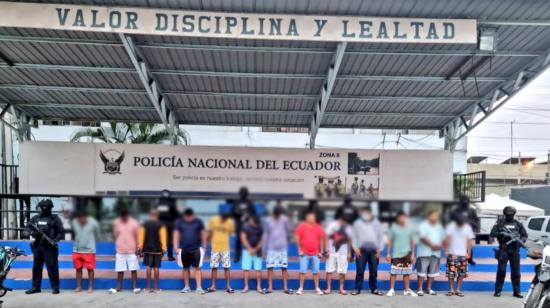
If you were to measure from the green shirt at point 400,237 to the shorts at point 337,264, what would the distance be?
11.1ft

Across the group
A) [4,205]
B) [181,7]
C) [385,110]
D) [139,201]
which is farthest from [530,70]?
[4,205]

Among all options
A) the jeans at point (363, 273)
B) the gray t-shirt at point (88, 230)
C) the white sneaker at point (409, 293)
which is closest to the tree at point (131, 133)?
the jeans at point (363, 273)

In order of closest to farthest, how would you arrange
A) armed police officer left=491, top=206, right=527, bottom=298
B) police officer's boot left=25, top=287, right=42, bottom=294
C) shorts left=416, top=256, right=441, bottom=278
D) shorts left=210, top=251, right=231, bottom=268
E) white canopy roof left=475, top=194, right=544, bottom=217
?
shorts left=416, top=256, right=441, bottom=278 → shorts left=210, top=251, right=231, bottom=268 → police officer's boot left=25, top=287, right=42, bottom=294 → armed police officer left=491, top=206, right=527, bottom=298 → white canopy roof left=475, top=194, right=544, bottom=217

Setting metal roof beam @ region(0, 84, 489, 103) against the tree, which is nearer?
metal roof beam @ region(0, 84, 489, 103)

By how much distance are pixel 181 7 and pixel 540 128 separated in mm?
22634

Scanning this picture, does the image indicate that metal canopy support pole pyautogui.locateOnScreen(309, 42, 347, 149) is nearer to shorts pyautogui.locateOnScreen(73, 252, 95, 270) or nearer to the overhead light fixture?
the overhead light fixture

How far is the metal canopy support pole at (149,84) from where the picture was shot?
7213mm

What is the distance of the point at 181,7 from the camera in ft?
21.1

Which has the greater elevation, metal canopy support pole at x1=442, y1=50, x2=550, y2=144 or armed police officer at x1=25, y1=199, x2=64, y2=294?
metal canopy support pole at x1=442, y1=50, x2=550, y2=144

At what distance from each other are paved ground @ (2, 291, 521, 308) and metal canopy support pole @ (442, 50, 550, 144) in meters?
3.84

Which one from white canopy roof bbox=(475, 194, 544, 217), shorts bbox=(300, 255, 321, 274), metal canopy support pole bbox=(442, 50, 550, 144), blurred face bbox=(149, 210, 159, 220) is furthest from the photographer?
white canopy roof bbox=(475, 194, 544, 217)

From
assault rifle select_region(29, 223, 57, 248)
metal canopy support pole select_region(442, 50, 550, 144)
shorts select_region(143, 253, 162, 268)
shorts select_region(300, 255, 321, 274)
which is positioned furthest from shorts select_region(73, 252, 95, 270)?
metal canopy support pole select_region(442, 50, 550, 144)

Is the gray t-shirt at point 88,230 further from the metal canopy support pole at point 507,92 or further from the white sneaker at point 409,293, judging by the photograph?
the metal canopy support pole at point 507,92

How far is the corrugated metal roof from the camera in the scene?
6.52 m
